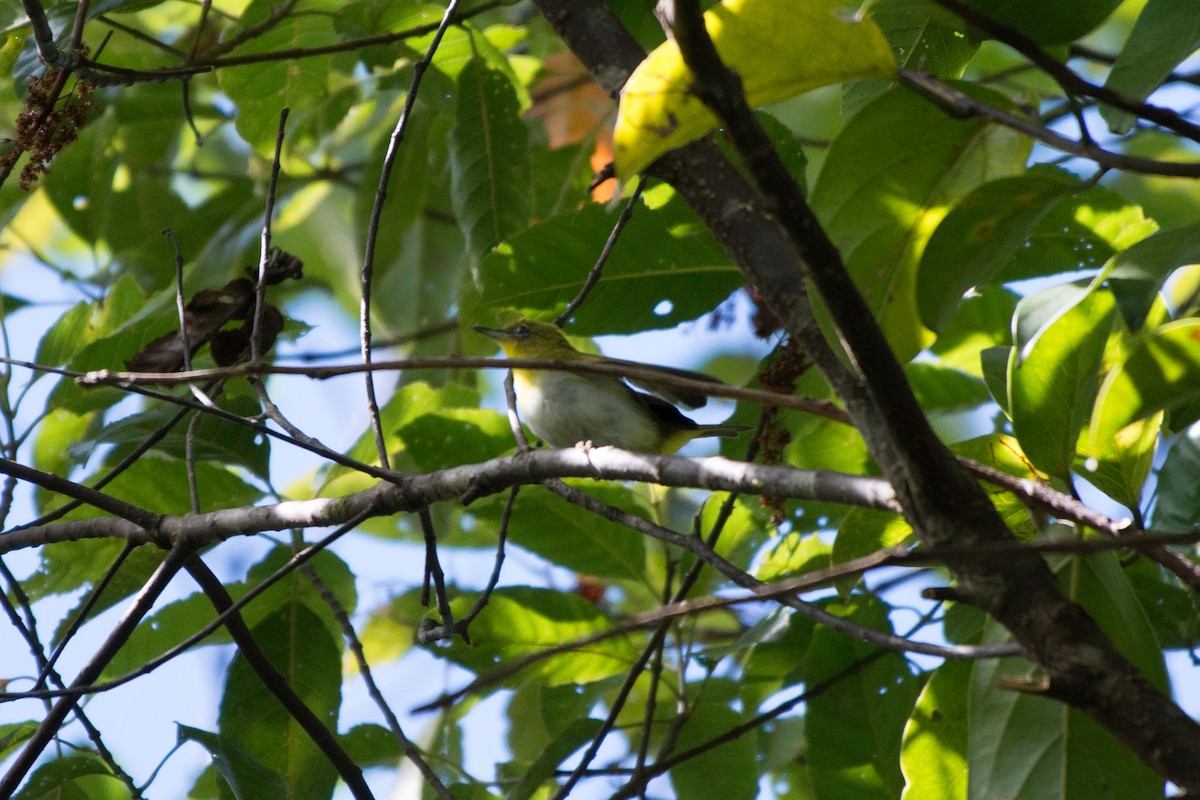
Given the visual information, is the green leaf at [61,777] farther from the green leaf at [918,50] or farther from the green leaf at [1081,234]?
the green leaf at [1081,234]

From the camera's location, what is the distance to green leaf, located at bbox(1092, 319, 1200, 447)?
1613 mm

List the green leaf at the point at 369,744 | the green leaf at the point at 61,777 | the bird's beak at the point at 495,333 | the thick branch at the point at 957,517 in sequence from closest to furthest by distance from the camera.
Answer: the thick branch at the point at 957,517 → the green leaf at the point at 61,777 → the green leaf at the point at 369,744 → the bird's beak at the point at 495,333

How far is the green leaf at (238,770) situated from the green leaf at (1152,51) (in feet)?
6.33

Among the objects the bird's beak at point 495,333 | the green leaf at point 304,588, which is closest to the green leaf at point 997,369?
the green leaf at point 304,588

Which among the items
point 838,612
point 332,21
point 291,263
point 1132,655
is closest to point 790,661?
point 838,612

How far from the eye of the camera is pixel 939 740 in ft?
6.51

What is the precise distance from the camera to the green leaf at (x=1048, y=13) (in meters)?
1.69

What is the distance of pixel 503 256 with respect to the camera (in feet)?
9.02

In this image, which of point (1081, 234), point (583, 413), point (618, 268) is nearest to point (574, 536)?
point (583, 413)

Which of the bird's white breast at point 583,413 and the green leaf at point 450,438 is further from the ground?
the bird's white breast at point 583,413

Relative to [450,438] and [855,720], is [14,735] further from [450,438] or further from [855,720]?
[855,720]

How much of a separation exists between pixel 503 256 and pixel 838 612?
1.17 metres

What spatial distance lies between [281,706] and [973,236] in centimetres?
192

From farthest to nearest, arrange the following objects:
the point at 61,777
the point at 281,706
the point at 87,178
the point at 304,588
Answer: the point at 87,178
the point at 304,588
the point at 281,706
the point at 61,777
